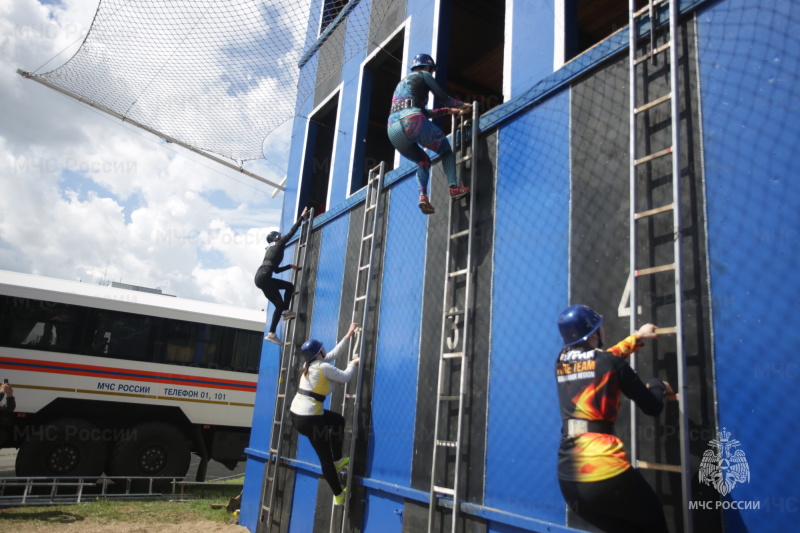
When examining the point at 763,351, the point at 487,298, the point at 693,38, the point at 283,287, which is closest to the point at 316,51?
→ the point at 283,287

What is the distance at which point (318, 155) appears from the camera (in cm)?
→ 1039

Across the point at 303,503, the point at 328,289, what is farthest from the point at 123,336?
the point at 303,503

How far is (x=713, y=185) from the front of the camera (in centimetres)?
323

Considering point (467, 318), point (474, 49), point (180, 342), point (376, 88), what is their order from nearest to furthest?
point (467, 318) → point (474, 49) → point (376, 88) → point (180, 342)

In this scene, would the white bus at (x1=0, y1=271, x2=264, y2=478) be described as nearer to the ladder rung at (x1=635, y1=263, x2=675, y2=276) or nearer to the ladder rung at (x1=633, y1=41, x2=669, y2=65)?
the ladder rung at (x1=635, y1=263, x2=675, y2=276)

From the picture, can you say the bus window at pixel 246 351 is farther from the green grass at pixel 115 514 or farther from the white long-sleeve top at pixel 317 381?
the white long-sleeve top at pixel 317 381

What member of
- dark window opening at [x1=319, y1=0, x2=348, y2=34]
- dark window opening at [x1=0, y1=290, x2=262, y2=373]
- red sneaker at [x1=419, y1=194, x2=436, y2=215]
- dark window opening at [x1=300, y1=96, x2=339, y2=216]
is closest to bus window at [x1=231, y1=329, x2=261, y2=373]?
dark window opening at [x1=0, y1=290, x2=262, y2=373]

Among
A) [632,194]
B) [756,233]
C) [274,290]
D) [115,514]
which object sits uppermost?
[274,290]

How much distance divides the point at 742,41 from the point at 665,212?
1.04 meters

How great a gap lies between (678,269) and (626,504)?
131 cm

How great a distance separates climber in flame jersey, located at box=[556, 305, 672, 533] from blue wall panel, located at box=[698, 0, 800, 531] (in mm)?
420

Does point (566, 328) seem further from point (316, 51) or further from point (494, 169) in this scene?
point (316, 51)

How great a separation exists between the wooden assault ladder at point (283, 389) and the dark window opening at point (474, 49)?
10.5 feet

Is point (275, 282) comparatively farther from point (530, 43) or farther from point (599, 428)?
point (599, 428)
